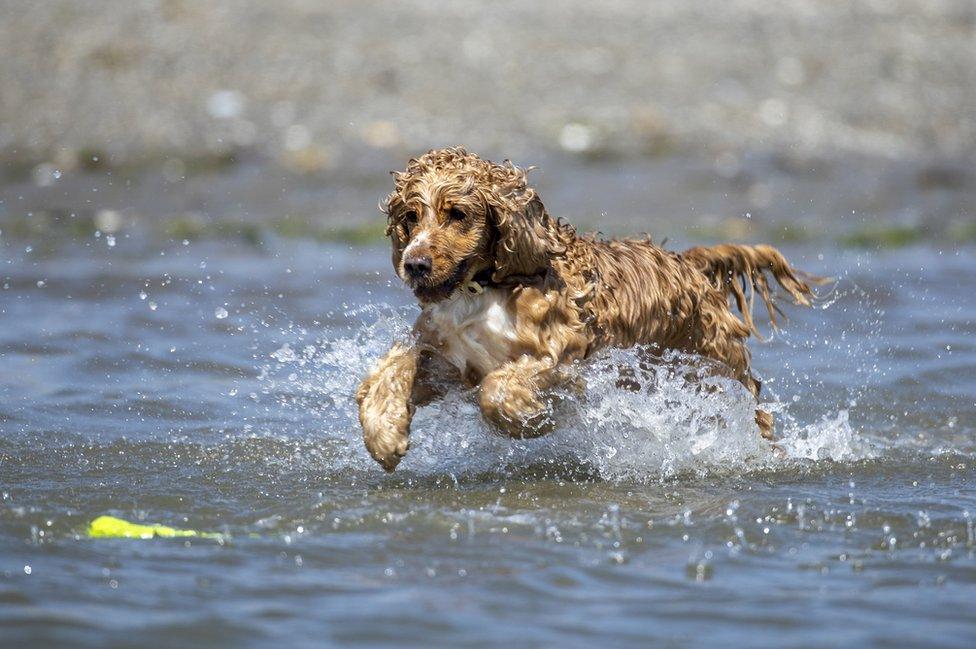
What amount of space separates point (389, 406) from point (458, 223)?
0.87 meters

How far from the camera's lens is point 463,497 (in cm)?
646

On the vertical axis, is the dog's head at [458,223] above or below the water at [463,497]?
above

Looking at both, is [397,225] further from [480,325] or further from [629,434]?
[629,434]

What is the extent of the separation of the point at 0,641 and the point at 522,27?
45.0 feet

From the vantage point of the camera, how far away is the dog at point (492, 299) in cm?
615

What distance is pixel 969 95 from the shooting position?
Answer: 1734cm

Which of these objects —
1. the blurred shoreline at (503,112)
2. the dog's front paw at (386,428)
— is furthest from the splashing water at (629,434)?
the blurred shoreline at (503,112)

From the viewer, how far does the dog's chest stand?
643 centimetres

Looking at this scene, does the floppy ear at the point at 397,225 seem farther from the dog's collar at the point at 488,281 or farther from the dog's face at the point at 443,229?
the dog's collar at the point at 488,281

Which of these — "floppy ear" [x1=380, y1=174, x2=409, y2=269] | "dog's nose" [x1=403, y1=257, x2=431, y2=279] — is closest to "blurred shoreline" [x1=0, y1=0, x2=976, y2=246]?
"floppy ear" [x1=380, y1=174, x2=409, y2=269]

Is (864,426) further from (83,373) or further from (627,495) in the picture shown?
(83,373)

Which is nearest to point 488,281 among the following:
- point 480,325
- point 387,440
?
point 480,325

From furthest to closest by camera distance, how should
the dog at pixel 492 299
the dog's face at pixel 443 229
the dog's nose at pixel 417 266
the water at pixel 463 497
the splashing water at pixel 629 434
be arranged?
1. the splashing water at pixel 629 434
2. the dog at pixel 492 299
3. the dog's face at pixel 443 229
4. the dog's nose at pixel 417 266
5. the water at pixel 463 497

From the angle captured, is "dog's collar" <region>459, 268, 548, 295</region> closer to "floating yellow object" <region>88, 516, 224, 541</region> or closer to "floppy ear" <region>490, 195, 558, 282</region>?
"floppy ear" <region>490, 195, 558, 282</region>
